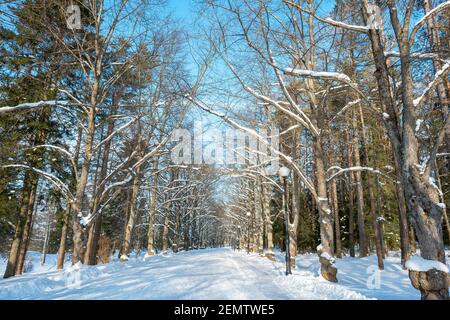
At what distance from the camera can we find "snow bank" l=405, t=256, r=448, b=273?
4699 mm

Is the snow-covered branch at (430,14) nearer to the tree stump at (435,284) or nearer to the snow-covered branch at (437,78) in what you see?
the snow-covered branch at (437,78)

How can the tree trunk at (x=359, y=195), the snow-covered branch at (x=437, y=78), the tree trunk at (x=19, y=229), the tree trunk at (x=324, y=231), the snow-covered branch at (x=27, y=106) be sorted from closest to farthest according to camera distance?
1. the snow-covered branch at (x=437, y=78)
2. the snow-covered branch at (x=27, y=106)
3. the tree trunk at (x=324, y=231)
4. the tree trunk at (x=19, y=229)
5. the tree trunk at (x=359, y=195)

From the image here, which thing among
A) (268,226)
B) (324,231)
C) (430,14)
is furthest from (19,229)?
(430,14)

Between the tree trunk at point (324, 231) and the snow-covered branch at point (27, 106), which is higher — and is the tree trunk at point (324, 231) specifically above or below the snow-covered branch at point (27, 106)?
below

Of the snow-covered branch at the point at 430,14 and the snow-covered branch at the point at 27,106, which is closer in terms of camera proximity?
the snow-covered branch at the point at 430,14

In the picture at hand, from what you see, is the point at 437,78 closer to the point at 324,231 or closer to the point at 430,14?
the point at 430,14

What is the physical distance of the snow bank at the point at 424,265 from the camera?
→ 470 cm

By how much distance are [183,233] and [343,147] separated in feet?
81.0

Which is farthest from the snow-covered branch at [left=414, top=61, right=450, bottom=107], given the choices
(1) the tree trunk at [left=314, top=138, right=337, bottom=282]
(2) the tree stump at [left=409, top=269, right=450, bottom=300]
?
(1) the tree trunk at [left=314, top=138, right=337, bottom=282]

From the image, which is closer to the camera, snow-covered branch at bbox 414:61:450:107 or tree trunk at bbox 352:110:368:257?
snow-covered branch at bbox 414:61:450:107

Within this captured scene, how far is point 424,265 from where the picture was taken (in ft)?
15.8

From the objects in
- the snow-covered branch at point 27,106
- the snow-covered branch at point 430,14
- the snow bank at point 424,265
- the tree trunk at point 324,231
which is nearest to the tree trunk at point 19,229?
the snow-covered branch at point 27,106

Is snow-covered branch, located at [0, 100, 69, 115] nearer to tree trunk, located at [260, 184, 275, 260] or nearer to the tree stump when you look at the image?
the tree stump
